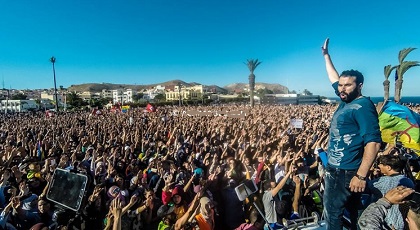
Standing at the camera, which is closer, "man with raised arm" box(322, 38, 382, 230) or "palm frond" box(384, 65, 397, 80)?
"man with raised arm" box(322, 38, 382, 230)

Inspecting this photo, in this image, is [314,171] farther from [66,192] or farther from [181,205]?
[66,192]

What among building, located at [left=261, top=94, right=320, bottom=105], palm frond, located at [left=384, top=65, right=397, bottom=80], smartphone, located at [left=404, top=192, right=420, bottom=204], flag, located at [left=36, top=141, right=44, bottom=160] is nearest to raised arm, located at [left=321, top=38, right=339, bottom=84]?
smartphone, located at [left=404, top=192, right=420, bottom=204]

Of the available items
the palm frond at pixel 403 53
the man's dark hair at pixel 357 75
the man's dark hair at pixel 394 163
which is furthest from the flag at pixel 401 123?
the palm frond at pixel 403 53

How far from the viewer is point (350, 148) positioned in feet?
6.88

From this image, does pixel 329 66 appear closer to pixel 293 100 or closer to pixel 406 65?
pixel 406 65

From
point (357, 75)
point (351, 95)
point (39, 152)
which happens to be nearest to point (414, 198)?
point (351, 95)

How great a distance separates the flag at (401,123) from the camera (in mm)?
3771

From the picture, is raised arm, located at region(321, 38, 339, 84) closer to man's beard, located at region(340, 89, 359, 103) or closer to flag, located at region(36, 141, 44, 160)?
man's beard, located at region(340, 89, 359, 103)

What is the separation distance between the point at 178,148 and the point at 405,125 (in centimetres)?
615

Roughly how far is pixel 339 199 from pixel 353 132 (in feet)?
1.64

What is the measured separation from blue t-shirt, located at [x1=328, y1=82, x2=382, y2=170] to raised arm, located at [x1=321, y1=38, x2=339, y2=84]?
541 millimetres

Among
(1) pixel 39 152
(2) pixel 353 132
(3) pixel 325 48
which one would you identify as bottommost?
(1) pixel 39 152

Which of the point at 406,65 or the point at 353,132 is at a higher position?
the point at 406,65

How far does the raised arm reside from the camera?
2.67m
